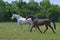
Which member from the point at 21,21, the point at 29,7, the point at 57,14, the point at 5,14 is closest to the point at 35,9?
the point at 29,7

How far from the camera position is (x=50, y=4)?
246 ft

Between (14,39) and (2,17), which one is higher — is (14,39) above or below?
above

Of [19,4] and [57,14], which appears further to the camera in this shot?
[19,4]

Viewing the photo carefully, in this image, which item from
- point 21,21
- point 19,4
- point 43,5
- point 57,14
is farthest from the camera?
point 43,5

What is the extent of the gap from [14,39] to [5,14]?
137ft

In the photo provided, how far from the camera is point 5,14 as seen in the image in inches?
2190

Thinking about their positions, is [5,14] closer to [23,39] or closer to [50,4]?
[50,4]

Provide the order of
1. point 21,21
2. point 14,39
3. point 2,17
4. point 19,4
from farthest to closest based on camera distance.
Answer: point 19,4, point 2,17, point 21,21, point 14,39

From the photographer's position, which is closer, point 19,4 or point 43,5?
point 19,4

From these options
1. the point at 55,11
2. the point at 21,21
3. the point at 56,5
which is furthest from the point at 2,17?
the point at 21,21

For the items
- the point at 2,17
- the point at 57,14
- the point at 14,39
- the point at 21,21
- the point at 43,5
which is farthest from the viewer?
the point at 43,5

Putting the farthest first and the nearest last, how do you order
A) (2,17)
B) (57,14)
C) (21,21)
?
(57,14)
(2,17)
(21,21)

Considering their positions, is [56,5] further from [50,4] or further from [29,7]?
[29,7]

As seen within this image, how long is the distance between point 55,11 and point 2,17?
60.0ft
